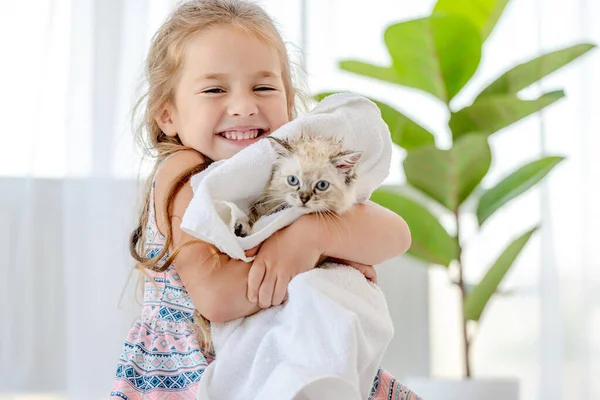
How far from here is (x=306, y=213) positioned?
1021 millimetres

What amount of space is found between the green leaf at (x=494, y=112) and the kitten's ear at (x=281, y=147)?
123 cm

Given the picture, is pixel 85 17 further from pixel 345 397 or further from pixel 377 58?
pixel 345 397

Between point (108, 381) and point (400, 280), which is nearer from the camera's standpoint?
point (108, 381)

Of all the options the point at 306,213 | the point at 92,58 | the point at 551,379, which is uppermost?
the point at 92,58

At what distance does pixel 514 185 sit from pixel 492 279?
273mm

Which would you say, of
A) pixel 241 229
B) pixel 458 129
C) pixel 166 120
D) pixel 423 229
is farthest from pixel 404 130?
pixel 241 229

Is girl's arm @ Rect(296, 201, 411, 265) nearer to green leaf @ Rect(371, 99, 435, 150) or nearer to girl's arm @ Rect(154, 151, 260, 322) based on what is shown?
girl's arm @ Rect(154, 151, 260, 322)

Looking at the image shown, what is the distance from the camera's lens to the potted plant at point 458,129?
207 centimetres

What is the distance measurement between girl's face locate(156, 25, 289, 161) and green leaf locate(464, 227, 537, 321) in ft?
3.73

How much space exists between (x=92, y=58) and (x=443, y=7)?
41.7 inches

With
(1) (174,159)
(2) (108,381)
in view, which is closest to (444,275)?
(2) (108,381)

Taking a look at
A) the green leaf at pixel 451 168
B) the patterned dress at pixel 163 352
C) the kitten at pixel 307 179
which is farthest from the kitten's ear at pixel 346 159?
the green leaf at pixel 451 168

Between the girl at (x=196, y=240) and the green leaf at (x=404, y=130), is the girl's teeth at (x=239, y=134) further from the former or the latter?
the green leaf at (x=404, y=130)

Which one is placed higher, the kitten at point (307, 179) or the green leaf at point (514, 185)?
the kitten at point (307, 179)
